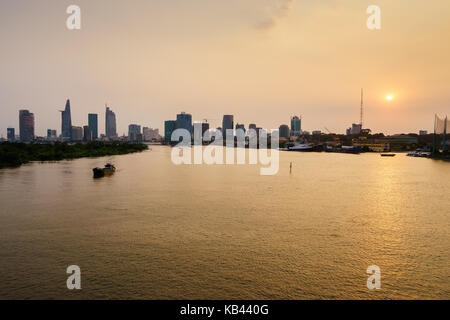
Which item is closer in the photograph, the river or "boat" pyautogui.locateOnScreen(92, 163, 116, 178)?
the river

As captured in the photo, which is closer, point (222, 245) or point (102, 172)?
point (222, 245)

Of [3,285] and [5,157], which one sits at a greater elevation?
[5,157]

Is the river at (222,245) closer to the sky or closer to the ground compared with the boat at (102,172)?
closer to the ground

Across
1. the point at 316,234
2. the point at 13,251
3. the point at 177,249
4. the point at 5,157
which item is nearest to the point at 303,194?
the point at 316,234

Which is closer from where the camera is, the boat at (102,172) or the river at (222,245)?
the river at (222,245)

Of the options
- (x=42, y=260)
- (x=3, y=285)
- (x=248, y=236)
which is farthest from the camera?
(x=248, y=236)

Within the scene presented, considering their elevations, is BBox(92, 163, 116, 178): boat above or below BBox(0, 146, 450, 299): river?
above

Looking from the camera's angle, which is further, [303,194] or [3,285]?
[303,194]

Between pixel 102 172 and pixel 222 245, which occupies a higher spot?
pixel 102 172
